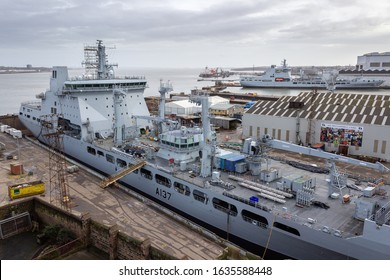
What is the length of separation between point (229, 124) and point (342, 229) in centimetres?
3068

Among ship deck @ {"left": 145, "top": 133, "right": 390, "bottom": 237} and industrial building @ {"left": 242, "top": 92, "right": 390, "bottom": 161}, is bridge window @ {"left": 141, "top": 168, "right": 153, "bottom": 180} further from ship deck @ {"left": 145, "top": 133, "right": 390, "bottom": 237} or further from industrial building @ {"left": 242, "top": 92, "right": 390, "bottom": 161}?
industrial building @ {"left": 242, "top": 92, "right": 390, "bottom": 161}

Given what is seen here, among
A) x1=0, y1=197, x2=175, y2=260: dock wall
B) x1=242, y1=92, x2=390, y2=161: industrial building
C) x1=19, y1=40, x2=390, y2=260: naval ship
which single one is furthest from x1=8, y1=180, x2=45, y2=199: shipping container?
x1=242, y1=92, x2=390, y2=161: industrial building

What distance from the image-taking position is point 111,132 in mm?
31297

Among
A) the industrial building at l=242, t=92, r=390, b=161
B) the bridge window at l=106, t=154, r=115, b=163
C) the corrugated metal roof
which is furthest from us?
the corrugated metal roof

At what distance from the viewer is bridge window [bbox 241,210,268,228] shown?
17125 millimetres

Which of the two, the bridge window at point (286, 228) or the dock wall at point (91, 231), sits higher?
the bridge window at point (286, 228)

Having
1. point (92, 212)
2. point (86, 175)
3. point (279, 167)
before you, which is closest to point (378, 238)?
point (279, 167)

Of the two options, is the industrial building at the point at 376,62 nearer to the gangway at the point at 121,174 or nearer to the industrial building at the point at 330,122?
the industrial building at the point at 330,122

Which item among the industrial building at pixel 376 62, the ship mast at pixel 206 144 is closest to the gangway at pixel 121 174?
the ship mast at pixel 206 144

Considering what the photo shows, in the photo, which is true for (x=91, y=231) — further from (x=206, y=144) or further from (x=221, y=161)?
(x=221, y=161)

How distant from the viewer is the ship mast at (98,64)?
31.9 m

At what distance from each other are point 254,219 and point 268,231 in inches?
43.9

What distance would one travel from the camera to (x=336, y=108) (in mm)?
34750

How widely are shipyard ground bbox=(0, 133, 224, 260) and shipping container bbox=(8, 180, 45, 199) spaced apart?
57cm
